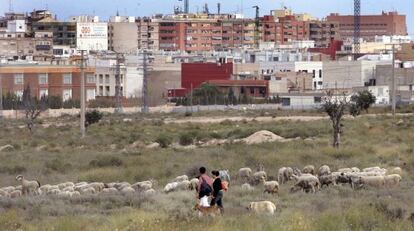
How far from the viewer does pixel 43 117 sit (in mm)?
94938

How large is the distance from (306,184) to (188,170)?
7.77 m

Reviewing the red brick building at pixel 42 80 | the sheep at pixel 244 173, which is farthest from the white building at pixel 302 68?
the sheep at pixel 244 173

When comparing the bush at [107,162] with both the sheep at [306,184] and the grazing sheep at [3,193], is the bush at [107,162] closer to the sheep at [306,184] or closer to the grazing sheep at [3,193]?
the grazing sheep at [3,193]

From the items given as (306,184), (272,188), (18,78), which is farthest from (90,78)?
(272,188)

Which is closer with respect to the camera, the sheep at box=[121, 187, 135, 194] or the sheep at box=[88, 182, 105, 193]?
the sheep at box=[121, 187, 135, 194]

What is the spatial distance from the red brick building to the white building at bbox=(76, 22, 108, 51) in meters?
53.4

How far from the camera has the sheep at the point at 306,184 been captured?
28.2 meters

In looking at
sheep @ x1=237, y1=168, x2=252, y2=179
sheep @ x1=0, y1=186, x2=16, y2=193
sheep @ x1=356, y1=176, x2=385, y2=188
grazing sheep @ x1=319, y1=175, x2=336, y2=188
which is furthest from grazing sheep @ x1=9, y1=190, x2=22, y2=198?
sheep @ x1=356, y1=176, x2=385, y2=188

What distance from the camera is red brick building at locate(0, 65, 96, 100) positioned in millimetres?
112062

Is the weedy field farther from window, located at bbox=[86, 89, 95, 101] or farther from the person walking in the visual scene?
window, located at bbox=[86, 89, 95, 101]

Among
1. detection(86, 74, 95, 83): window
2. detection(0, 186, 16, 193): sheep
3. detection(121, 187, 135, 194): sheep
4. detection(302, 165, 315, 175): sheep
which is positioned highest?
detection(86, 74, 95, 83): window

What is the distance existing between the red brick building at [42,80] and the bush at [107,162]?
2819 inches

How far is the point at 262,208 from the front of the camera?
22.7 m

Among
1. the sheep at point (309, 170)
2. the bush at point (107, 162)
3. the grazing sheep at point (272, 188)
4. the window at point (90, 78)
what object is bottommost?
the bush at point (107, 162)
